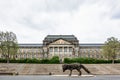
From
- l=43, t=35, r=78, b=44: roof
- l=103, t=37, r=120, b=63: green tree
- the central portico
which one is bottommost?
l=103, t=37, r=120, b=63: green tree

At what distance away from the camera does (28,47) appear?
→ 610 ft

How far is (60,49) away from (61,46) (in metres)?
4.02

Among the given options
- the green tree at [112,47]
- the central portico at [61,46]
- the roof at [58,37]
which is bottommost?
the green tree at [112,47]

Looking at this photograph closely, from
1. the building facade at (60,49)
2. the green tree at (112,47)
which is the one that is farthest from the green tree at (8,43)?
the building facade at (60,49)

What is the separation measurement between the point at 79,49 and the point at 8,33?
8816cm

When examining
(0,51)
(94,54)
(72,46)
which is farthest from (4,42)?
(94,54)

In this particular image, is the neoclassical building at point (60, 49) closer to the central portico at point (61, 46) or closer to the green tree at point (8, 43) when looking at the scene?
the central portico at point (61, 46)

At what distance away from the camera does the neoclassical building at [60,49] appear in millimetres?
173750

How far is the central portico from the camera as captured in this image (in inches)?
6821

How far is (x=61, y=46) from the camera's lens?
174 m

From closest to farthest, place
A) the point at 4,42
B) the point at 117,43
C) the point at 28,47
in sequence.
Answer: the point at 4,42, the point at 117,43, the point at 28,47

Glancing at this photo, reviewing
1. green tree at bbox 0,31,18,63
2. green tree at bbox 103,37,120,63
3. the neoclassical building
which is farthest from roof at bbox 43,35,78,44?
green tree at bbox 0,31,18,63

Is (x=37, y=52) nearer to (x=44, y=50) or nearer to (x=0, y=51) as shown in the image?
(x=44, y=50)

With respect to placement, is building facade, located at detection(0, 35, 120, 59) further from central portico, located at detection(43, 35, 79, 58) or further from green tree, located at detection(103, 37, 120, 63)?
green tree, located at detection(103, 37, 120, 63)
